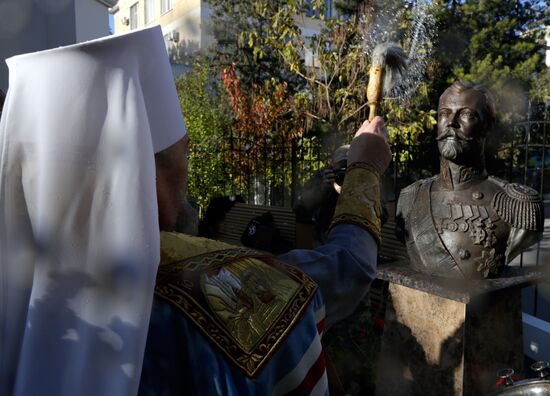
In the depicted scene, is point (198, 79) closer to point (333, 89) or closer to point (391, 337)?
point (333, 89)

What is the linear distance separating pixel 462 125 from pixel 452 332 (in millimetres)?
1240

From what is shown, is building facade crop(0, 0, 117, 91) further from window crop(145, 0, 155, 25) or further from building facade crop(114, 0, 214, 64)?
window crop(145, 0, 155, 25)

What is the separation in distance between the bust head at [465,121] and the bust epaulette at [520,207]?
285mm

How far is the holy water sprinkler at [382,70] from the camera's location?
1.73 m

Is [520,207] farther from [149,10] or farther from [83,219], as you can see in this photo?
[149,10]

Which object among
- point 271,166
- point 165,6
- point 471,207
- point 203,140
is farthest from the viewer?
point 203,140

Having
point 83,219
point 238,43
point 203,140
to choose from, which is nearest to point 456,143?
point 83,219

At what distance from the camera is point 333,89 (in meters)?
8.62

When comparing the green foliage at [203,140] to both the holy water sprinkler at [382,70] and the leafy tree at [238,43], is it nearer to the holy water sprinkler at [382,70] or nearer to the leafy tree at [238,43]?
the leafy tree at [238,43]

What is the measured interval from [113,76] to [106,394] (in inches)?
22.7

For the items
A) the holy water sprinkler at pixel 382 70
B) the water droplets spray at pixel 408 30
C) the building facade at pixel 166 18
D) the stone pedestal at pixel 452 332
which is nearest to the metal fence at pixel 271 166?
the water droplets spray at pixel 408 30

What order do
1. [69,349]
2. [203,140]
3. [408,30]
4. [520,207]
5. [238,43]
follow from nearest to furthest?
1. [69,349]
2. [520,207]
3. [408,30]
4. [203,140]
5. [238,43]

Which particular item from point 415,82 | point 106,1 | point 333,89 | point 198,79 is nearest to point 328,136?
point 333,89

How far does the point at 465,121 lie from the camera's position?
2.94 m
